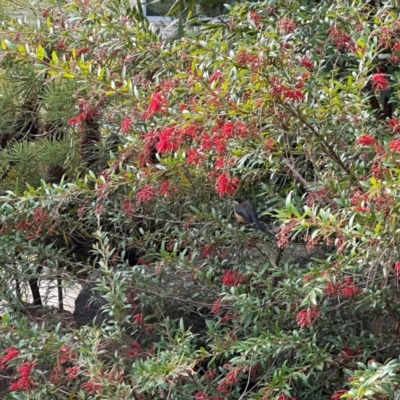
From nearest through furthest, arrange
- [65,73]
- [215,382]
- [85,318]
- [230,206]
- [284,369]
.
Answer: [284,369], [215,382], [65,73], [230,206], [85,318]

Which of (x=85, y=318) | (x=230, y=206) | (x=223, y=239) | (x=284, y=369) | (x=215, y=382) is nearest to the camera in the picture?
(x=284, y=369)

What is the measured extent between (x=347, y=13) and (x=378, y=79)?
592 millimetres

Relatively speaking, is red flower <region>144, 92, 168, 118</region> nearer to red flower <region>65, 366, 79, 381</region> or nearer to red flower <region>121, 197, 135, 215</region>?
red flower <region>121, 197, 135, 215</region>

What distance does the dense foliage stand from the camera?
2.71 metres

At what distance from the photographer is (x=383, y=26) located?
2.85 m

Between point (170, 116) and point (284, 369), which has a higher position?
point (170, 116)

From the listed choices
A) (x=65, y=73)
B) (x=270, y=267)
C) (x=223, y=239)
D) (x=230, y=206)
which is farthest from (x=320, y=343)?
(x=65, y=73)

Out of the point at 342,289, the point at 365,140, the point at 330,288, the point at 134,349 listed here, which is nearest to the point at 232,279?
the point at 134,349

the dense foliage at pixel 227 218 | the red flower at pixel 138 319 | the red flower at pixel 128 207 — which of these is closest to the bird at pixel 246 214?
the dense foliage at pixel 227 218

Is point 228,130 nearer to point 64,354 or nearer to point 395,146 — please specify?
point 395,146

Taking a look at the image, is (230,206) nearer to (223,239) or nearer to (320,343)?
(223,239)

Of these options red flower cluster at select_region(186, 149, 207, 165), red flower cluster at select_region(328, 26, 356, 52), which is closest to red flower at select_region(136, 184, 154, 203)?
red flower cluster at select_region(186, 149, 207, 165)

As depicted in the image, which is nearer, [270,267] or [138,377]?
[138,377]

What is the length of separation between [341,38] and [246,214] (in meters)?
0.80
